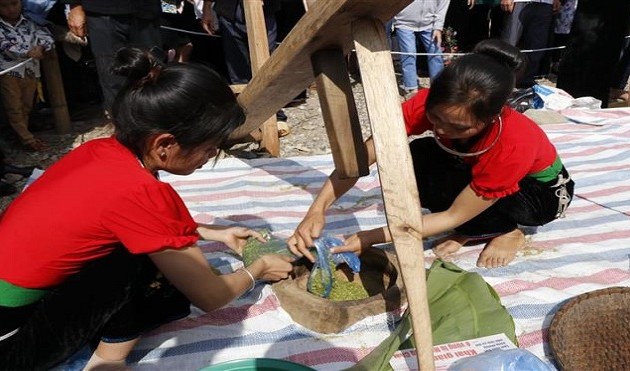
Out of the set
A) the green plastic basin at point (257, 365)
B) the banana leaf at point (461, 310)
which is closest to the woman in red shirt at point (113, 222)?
the green plastic basin at point (257, 365)

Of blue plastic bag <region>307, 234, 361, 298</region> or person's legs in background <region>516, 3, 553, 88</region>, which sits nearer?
blue plastic bag <region>307, 234, 361, 298</region>

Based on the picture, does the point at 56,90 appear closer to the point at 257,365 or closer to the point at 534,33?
the point at 257,365

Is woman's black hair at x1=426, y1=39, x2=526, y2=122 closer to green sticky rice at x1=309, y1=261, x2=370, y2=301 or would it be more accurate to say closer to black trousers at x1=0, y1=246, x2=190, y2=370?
green sticky rice at x1=309, y1=261, x2=370, y2=301

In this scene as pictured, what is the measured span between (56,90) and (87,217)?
386 centimetres

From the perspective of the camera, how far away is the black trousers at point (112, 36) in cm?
365

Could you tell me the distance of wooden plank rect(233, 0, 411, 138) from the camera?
1.18 m

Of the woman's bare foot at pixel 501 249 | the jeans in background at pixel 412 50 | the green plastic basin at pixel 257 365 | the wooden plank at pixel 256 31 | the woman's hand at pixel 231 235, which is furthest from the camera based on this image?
the jeans in background at pixel 412 50

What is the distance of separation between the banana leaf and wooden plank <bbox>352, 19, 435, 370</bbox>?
44 cm

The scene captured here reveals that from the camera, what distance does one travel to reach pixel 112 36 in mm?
3691

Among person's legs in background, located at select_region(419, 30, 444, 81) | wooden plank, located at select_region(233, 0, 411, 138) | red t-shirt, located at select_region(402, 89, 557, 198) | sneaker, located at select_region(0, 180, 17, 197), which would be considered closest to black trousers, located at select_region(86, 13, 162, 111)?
sneaker, located at select_region(0, 180, 17, 197)

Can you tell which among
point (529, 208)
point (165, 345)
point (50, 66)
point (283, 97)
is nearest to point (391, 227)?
point (283, 97)

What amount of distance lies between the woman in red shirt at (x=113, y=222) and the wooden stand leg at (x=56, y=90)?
11.7 feet

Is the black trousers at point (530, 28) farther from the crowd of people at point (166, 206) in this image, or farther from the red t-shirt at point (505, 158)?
the red t-shirt at point (505, 158)

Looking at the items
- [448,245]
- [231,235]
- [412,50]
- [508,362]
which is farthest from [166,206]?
[412,50]
